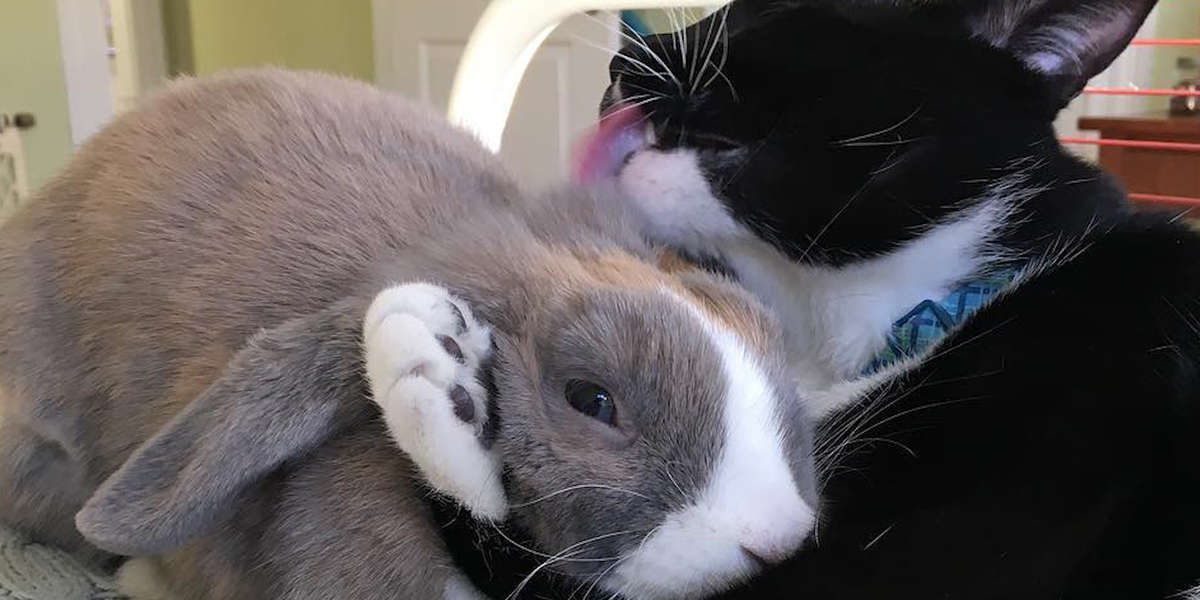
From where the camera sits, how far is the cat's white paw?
0.41 metres

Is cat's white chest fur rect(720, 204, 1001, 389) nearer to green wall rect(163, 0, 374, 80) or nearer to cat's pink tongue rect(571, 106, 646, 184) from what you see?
cat's pink tongue rect(571, 106, 646, 184)

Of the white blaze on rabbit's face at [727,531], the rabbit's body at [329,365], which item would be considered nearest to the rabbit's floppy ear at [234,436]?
the rabbit's body at [329,365]

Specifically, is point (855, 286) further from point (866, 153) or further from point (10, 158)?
point (10, 158)

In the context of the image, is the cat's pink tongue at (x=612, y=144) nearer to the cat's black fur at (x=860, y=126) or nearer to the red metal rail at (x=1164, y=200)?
the cat's black fur at (x=860, y=126)

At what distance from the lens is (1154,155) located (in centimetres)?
190

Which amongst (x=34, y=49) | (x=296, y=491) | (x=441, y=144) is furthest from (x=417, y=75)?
(x=296, y=491)

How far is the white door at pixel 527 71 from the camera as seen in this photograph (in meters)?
2.05

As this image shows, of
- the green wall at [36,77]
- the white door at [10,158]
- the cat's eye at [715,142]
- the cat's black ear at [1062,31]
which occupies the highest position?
the cat's black ear at [1062,31]

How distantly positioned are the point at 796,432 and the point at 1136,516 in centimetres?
14

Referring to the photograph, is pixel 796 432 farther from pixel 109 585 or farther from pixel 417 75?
pixel 417 75

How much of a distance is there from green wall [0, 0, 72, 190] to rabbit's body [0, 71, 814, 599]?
7.15ft

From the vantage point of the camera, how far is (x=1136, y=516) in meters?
0.43

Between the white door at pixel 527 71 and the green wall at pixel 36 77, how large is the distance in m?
0.83

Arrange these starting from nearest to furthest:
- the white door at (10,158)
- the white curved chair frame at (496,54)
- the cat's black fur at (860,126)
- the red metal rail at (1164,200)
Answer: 1. the cat's black fur at (860,126)
2. the red metal rail at (1164,200)
3. the white curved chair frame at (496,54)
4. the white door at (10,158)
